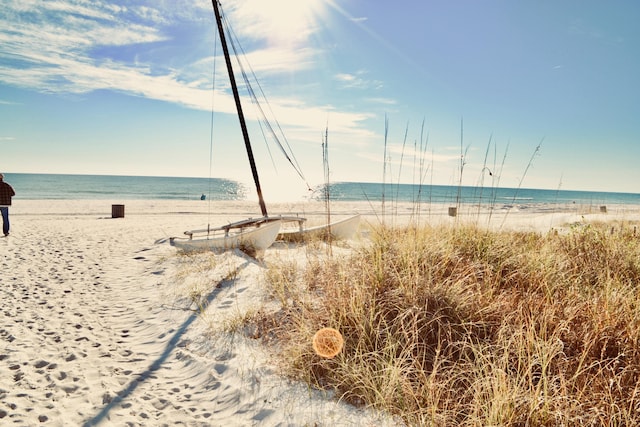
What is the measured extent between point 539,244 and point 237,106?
8.82 meters

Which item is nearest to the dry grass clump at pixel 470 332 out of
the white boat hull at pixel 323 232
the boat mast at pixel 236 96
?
the white boat hull at pixel 323 232

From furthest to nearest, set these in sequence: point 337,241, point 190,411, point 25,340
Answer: point 337,241, point 25,340, point 190,411

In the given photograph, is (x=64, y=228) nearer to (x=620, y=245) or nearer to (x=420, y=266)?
(x=420, y=266)

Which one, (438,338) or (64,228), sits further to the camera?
(64,228)

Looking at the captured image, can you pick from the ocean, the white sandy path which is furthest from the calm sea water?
the white sandy path

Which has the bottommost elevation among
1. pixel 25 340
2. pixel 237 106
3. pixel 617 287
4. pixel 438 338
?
pixel 25 340

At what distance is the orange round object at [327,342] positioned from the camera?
326 centimetres

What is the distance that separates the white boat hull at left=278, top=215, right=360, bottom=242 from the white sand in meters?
3.20

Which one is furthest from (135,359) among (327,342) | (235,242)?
(235,242)

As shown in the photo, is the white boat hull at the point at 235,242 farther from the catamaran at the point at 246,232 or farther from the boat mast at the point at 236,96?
the boat mast at the point at 236,96

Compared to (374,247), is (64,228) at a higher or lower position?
lower

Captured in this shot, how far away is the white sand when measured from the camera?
9.66 ft

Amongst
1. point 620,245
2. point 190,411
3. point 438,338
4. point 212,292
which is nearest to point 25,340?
point 212,292

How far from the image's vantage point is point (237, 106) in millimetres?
10461
